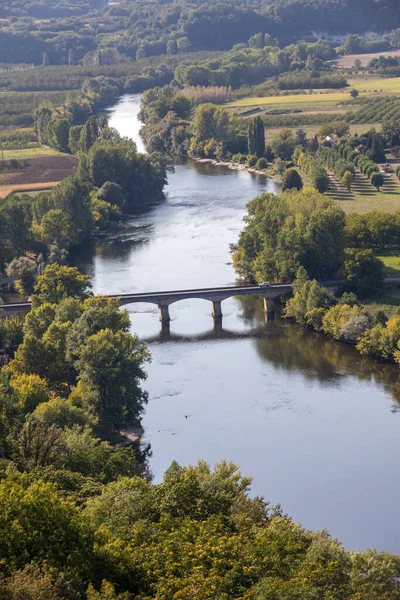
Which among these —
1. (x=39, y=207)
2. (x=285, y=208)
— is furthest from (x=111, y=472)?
(x=39, y=207)

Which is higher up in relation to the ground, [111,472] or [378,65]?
[378,65]

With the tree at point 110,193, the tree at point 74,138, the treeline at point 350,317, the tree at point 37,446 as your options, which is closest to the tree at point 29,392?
the tree at point 37,446

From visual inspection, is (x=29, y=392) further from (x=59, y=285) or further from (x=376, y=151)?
(x=376, y=151)

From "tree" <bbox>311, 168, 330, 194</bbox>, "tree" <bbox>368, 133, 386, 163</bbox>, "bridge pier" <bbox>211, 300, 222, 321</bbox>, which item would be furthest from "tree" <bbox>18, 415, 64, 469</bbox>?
"tree" <bbox>368, 133, 386, 163</bbox>

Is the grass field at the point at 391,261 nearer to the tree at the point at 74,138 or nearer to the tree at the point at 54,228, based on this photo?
the tree at the point at 54,228

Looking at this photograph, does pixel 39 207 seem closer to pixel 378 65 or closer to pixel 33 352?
pixel 33 352
